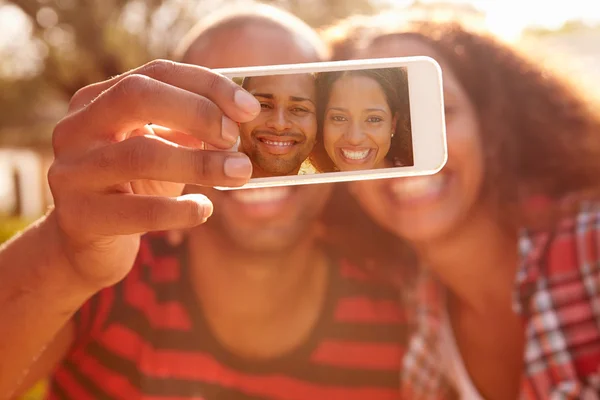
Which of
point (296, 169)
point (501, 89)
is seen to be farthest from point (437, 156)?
point (501, 89)

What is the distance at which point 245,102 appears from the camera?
1.14 m

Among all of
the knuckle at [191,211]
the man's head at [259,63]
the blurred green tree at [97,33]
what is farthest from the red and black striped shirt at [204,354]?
the blurred green tree at [97,33]

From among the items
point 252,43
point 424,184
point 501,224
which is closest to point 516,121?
point 501,224

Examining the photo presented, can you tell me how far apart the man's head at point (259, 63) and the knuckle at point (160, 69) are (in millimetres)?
841

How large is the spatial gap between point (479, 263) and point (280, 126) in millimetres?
1354

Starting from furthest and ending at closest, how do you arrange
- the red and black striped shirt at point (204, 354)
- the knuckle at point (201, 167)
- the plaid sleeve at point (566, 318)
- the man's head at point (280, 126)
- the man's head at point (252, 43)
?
the red and black striped shirt at point (204, 354), the man's head at point (252, 43), the plaid sleeve at point (566, 318), the man's head at point (280, 126), the knuckle at point (201, 167)

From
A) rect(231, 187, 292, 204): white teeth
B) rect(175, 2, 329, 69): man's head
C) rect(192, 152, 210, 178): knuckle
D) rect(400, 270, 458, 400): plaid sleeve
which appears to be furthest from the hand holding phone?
rect(400, 270, 458, 400): plaid sleeve

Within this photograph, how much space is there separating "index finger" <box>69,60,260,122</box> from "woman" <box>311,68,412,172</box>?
0.79 ft

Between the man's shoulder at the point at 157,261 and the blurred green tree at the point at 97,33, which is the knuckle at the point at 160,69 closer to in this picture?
the man's shoulder at the point at 157,261

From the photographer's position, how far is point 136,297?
7.16 ft

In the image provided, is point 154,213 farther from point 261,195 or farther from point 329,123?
point 261,195

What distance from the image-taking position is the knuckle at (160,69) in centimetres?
119

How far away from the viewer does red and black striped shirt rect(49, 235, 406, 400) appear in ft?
7.01

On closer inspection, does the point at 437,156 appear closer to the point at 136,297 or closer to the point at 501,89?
the point at 501,89
